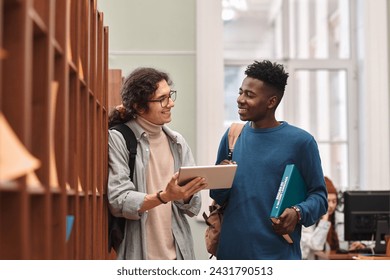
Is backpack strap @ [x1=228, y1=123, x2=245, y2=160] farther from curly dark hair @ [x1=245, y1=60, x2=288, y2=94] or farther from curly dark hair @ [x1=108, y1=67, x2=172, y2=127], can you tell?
curly dark hair @ [x1=108, y1=67, x2=172, y2=127]

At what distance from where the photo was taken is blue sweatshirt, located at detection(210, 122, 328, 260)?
2.70 meters

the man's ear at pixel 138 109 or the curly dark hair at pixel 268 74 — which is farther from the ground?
the curly dark hair at pixel 268 74

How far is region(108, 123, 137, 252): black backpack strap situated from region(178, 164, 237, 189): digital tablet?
0.26 metres

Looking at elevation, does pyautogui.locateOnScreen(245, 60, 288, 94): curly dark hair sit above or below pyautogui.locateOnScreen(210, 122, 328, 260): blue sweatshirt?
above

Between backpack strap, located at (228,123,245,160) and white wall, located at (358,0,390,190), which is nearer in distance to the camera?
backpack strap, located at (228,123,245,160)

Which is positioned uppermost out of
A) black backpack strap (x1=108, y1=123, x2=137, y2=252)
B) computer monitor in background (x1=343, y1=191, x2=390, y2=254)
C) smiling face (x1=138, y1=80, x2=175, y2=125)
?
smiling face (x1=138, y1=80, x2=175, y2=125)

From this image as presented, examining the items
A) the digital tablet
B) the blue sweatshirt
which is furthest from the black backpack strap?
the blue sweatshirt

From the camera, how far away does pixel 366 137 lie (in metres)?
6.24

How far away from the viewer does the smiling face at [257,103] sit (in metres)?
2.78

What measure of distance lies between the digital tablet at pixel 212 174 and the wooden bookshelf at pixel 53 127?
0.33 meters

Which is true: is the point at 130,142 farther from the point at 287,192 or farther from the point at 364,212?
the point at 364,212

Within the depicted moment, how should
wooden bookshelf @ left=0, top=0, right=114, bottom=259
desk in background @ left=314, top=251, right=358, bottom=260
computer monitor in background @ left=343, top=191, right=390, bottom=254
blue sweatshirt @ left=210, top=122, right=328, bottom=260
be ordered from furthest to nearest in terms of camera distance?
desk in background @ left=314, top=251, right=358, bottom=260
computer monitor in background @ left=343, top=191, right=390, bottom=254
blue sweatshirt @ left=210, top=122, right=328, bottom=260
wooden bookshelf @ left=0, top=0, right=114, bottom=259

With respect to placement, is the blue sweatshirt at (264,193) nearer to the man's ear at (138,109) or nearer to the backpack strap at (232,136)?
the backpack strap at (232,136)

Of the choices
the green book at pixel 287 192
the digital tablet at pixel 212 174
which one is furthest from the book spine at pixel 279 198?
the digital tablet at pixel 212 174
